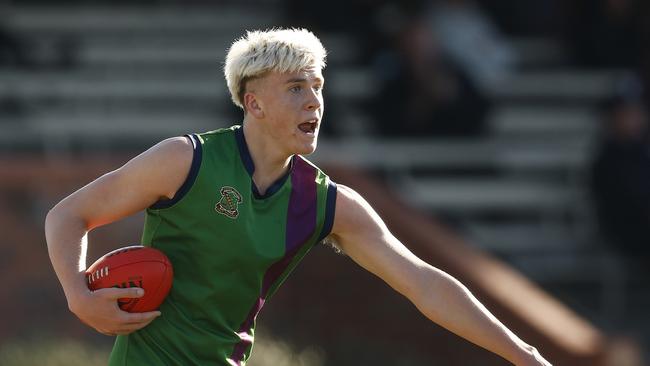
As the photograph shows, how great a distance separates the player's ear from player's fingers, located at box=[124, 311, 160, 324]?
0.75 meters

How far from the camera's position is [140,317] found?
477cm

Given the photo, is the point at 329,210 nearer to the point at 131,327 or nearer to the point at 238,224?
the point at 238,224

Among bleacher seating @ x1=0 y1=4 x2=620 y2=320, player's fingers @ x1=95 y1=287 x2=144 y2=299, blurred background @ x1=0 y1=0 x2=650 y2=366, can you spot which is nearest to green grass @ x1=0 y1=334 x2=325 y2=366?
blurred background @ x1=0 y1=0 x2=650 y2=366

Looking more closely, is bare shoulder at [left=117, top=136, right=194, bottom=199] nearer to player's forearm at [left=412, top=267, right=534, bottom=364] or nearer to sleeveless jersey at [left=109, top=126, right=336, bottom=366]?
sleeveless jersey at [left=109, top=126, right=336, bottom=366]

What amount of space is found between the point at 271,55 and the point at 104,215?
77 cm

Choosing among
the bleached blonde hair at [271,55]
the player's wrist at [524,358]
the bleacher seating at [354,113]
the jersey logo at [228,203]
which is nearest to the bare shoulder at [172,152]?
the jersey logo at [228,203]

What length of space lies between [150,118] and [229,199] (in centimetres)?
748

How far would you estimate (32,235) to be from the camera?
30.5 ft

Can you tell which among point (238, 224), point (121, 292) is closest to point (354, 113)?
point (238, 224)

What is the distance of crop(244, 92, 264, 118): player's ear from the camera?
4.91m

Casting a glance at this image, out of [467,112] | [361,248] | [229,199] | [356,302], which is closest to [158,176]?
[229,199]

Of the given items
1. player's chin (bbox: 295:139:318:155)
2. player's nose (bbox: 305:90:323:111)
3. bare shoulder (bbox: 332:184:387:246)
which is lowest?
bare shoulder (bbox: 332:184:387:246)

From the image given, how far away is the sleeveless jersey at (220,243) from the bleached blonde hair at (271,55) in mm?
242

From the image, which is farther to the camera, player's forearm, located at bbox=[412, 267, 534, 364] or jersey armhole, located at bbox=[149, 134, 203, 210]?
player's forearm, located at bbox=[412, 267, 534, 364]
